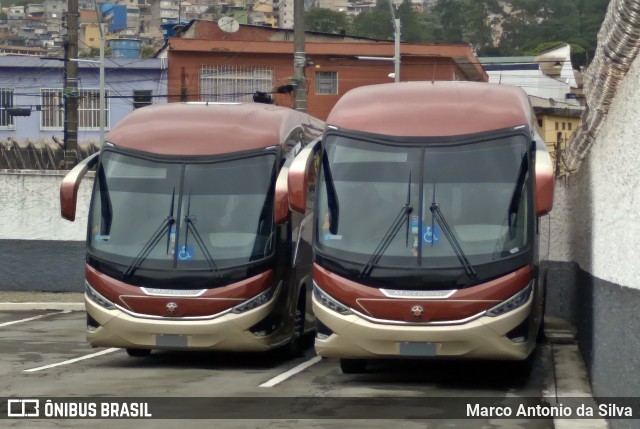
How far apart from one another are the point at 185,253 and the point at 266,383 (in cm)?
199

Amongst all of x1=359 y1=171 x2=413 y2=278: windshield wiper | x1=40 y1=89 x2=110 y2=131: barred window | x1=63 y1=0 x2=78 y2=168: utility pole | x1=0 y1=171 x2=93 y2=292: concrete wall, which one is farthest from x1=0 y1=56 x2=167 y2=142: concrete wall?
x1=359 y1=171 x2=413 y2=278: windshield wiper

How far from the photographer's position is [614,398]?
10039mm

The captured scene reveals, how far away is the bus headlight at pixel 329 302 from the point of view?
43.5 feet

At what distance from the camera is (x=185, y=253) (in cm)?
1484

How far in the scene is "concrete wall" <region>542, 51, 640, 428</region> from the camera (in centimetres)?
905

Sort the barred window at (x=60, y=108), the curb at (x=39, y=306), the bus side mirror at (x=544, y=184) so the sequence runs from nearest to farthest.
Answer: the bus side mirror at (x=544, y=184), the curb at (x=39, y=306), the barred window at (x=60, y=108)

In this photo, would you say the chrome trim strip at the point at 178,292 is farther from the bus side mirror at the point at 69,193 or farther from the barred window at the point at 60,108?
the barred window at the point at 60,108

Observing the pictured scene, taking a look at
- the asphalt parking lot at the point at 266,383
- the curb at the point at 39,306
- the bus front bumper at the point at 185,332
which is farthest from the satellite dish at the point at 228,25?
the bus front bumper at the point at 185,332

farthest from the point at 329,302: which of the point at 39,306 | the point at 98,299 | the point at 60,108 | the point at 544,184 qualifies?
the point at 60,108

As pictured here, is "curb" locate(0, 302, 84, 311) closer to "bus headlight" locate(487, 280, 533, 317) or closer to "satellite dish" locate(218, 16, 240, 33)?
"bus headlight" locate(487, 280, 533, 317)

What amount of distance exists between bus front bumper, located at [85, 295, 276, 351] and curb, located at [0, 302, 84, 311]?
11.2 meters

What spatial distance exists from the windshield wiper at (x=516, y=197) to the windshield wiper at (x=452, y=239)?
559 millimetres

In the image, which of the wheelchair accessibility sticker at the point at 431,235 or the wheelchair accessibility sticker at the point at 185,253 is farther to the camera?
the wheelchair accessibility sticker at the point at 185,253

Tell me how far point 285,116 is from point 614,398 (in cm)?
771
